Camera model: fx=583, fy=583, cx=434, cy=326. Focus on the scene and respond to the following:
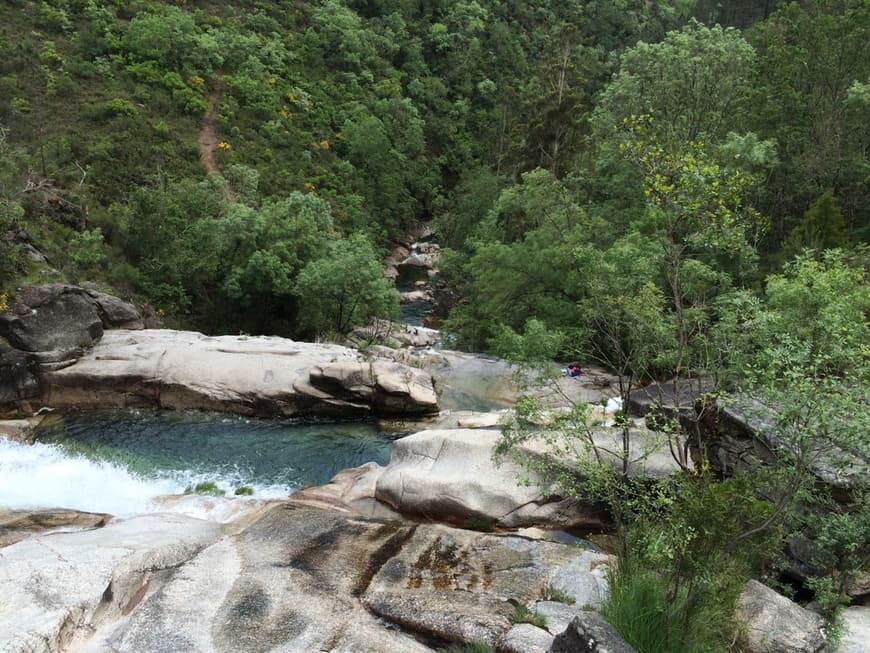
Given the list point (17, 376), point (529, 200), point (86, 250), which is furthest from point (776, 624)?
point (86, 250)

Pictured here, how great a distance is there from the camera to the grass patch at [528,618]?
29.2 ft

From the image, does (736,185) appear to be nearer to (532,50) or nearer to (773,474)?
(773,474)

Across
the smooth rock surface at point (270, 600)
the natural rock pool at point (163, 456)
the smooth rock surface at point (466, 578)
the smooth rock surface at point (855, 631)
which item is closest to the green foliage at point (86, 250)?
the natural rock pool at point (163, 456)

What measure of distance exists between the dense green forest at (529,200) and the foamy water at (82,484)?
8776 mm

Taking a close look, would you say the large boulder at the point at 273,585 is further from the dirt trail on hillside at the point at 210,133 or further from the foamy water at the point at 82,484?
the dirt trail on hillside at the point at 210,133

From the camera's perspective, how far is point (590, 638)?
6996 mm

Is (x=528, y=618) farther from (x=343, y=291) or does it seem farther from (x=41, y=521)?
(x=343, y=291)

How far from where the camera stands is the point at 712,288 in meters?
20.8

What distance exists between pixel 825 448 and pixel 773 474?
0.94 meters

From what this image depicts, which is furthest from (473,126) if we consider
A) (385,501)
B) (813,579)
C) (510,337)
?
(813,579)

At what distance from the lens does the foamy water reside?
47.6ft

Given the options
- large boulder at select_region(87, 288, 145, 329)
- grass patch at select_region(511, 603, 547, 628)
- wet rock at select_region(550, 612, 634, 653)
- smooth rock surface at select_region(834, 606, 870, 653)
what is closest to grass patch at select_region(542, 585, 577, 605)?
grass patch at select_region(511, 603, 547, 628)

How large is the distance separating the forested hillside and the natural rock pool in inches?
294

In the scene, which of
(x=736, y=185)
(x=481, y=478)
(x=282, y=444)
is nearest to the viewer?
(x=736, y=185)
